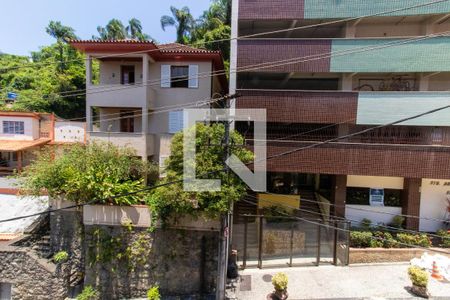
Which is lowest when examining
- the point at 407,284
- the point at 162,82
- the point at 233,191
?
the point at 407,284

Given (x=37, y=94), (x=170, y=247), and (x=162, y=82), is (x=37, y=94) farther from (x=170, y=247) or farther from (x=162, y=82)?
(x=170, y=247)

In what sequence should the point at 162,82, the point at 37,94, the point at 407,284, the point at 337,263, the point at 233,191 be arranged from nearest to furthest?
the point at 233,191, the point at 407,284, the point at 337,263, the point at 162,82, the point at 37,94

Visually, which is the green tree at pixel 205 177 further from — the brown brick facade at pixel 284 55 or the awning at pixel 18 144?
the awning at pixel 18 144

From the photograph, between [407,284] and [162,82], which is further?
[162,82]

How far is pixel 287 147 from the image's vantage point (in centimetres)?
1103

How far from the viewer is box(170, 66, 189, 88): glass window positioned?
13711 mm

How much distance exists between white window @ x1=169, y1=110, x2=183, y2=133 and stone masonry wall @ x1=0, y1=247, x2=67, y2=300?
313 inches

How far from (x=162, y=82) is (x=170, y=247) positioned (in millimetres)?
8582

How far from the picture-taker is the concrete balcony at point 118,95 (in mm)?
12805

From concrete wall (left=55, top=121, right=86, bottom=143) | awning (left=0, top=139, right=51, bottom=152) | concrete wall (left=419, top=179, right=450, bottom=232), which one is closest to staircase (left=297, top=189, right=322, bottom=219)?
concrete wall (left=419, top=179, right=450, bottom=232)

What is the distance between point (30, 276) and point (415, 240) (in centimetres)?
1563

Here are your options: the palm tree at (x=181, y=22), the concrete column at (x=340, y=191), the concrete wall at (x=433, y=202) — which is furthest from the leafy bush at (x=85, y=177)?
the palm tree at (x=181, y=22)

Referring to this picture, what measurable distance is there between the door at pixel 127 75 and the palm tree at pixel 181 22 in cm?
1261

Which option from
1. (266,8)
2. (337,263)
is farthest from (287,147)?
(266,8)
